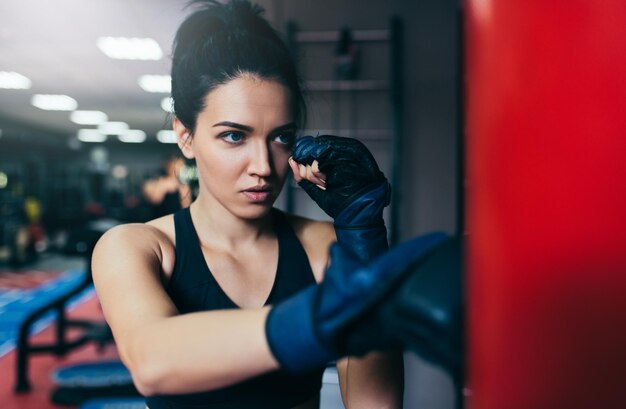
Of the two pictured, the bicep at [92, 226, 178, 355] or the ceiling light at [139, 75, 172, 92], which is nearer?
the bicep at [92, 226, 178, 355]

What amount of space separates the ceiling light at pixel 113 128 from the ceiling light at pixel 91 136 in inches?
11.0

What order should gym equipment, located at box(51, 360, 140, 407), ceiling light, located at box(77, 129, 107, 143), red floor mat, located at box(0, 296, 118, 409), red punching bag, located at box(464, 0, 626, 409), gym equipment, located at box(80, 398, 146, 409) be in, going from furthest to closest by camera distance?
1. ceiling light, located at box(77, 129, 107, 143)
2. red floor mat, located at box(0, 296, 118, 409)
3. gym equipment, located at box(51, 360, 140, 407)
4. gym equipment, located at box(80, 398, 146, 409)
5. red punching bag, located at box(464, 0, 626, 409)

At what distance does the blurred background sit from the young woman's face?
193mm

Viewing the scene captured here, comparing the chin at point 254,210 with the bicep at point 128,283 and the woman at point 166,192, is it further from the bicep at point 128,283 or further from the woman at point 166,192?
the woman at point 166,192

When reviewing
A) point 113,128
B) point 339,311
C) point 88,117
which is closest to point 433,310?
point 339,311

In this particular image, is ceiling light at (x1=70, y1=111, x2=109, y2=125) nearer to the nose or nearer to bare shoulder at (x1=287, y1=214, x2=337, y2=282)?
bare shoulder at (x1=287, y1=214, x2=337, y2=282)

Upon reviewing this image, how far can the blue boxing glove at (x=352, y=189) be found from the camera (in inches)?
31.9

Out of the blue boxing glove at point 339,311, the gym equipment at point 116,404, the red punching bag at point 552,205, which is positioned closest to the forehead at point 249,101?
the blue boxing glove at point 339,311

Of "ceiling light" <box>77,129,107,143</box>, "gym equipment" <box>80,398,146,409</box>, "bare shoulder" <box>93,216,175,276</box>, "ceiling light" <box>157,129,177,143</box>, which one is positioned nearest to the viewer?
"bare shoulder" <box>93,216,175,276</box>

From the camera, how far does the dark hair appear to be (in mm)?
873

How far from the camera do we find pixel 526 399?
0.99 ft

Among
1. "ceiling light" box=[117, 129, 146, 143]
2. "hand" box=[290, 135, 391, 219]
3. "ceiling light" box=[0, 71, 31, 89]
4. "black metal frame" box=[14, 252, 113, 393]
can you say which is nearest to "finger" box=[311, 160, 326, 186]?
"hand" box=[290, 135, 391, 219]

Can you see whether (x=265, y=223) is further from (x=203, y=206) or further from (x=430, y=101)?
(x=430, y=101)

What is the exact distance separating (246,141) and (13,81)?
24.7 feet
